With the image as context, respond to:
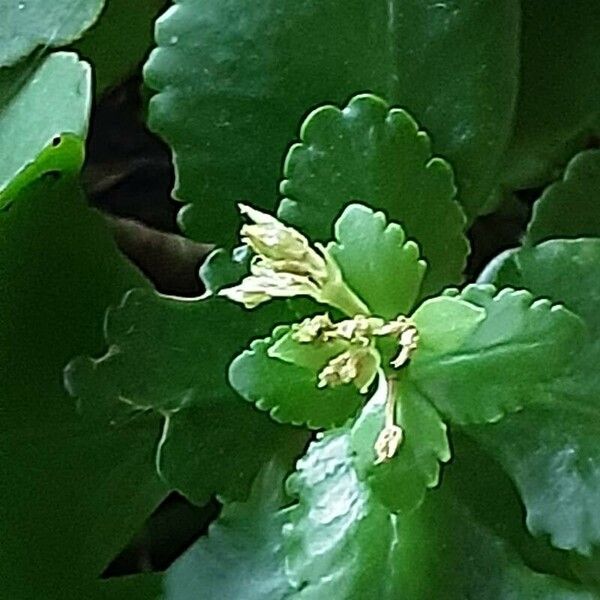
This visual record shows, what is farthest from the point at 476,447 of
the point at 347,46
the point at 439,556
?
the point at 347,46

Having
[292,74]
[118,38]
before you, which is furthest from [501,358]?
[118,38]

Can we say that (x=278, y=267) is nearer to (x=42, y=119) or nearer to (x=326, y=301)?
(x=326, y=301)

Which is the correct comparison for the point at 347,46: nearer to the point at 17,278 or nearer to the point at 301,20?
the point at 301,20

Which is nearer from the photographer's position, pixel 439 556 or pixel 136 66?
pixel 439 556

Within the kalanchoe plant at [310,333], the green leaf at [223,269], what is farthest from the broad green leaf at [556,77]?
the green leaf at [223,269]

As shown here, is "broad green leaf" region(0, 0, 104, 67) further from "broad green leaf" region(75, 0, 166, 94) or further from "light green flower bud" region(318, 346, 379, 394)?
"light green flower bud" region(318, 346, 379, 394)
